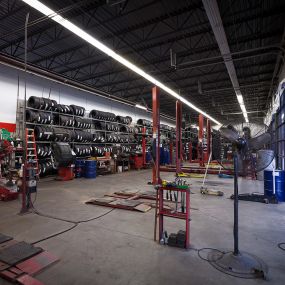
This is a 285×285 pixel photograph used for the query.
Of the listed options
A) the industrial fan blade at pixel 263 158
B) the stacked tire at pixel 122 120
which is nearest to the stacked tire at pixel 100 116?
the stacked tire at pixel 122 120

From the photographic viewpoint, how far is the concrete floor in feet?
6.95

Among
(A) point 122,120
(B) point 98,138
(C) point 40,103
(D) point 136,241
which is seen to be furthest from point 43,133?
(D) point 136,241

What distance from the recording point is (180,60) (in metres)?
9.24

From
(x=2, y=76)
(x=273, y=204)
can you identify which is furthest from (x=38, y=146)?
(x=273, y=204)

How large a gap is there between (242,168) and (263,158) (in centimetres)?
33

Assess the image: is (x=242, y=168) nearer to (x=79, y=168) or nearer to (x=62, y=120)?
(x=79, y=168)

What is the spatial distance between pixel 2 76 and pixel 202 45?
749cm

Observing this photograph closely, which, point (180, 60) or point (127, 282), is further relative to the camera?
point (180, 60)

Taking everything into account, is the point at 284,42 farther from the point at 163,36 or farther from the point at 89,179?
the point at 89,179

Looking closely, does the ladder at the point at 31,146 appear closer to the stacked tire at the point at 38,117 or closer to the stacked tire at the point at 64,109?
the stacked tire at the point at 38,117

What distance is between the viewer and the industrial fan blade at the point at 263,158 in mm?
2699

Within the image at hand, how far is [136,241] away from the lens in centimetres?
289

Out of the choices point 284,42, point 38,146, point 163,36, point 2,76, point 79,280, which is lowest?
point 79,280

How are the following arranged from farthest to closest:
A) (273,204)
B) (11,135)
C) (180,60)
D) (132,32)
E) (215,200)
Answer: (180,60)
(11,135)
(132,32)
(215,200)
(273,204)
